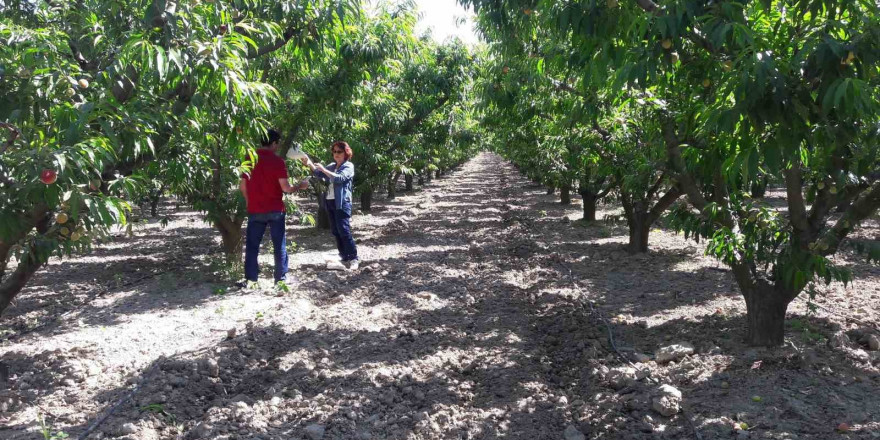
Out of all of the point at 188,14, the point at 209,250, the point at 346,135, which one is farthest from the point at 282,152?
the point at 188,14

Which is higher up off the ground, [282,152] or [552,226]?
[282,152]

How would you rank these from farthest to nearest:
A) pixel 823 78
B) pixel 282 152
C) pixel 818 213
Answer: pixel 282 152 < pixel 818 213 < pixel 823 78

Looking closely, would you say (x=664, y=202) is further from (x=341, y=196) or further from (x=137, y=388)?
(x=137, y=388)

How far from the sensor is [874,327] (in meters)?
4.80

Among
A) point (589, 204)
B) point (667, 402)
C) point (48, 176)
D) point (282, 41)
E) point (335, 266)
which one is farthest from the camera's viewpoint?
point (589, 204)

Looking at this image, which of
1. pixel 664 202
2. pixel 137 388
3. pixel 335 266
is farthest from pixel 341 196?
pixel 664 202

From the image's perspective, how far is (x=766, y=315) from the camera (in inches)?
166

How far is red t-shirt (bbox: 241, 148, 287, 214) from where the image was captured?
6.24m

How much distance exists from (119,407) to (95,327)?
2.01m

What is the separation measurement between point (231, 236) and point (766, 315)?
5.93 m

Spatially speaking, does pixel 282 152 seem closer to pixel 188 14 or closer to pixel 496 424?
pixel 188 14

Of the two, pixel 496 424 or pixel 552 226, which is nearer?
pixel 496 424

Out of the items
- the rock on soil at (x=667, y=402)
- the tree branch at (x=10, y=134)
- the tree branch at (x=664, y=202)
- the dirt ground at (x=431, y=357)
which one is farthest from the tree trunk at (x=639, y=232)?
the tree branch at (x=10, y=134)

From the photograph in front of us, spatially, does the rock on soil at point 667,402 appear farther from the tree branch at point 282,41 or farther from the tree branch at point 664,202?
the tree branch at point 664,202
